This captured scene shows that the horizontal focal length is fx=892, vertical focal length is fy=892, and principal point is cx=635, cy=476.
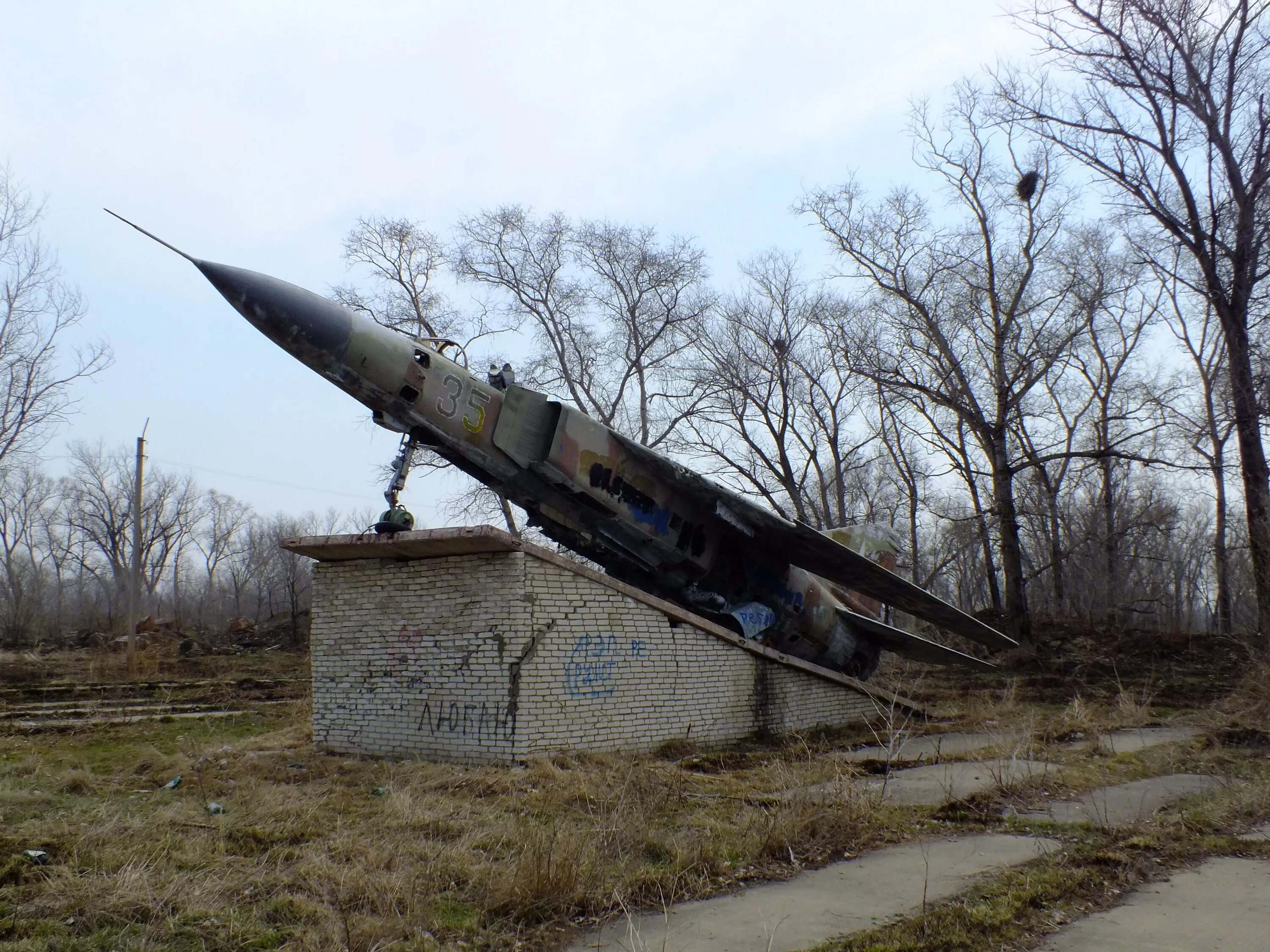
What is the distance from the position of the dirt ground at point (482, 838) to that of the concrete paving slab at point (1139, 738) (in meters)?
0.24

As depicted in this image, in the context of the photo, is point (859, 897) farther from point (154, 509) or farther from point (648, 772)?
point (154, 509)

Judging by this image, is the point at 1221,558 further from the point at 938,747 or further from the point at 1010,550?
the point at 938,747

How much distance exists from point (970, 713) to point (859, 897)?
9.36m

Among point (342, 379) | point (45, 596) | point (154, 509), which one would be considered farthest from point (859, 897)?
point (45, 596)

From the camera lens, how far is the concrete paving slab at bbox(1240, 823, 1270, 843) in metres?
5.64

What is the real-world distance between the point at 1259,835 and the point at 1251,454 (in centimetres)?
1165

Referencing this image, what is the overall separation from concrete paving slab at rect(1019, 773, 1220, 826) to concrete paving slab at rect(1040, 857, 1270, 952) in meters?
1.09

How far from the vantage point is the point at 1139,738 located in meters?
10.6

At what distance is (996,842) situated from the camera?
18.7 ft

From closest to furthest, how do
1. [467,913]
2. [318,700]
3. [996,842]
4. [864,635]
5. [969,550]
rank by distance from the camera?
[467,913]
[996,842]
[318,700]
[864,635]
[969,550]

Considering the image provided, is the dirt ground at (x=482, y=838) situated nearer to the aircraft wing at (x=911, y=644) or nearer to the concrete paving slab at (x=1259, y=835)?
the concrete paving slab at (x=1259, y=835)

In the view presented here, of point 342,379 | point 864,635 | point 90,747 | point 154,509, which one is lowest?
point 90,747

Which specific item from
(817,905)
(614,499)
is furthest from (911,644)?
(817,905)

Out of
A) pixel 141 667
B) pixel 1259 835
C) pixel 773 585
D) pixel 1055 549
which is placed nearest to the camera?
pixel 1259 835
